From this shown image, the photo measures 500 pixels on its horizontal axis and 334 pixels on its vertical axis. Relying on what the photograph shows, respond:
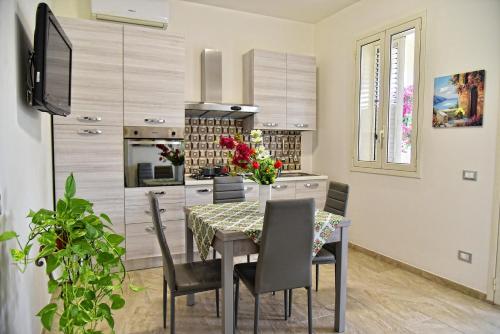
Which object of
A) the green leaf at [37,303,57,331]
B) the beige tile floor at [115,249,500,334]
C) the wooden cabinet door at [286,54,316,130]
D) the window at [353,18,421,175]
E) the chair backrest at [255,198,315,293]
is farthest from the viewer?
the wooden cabinet door at [286,54,316,130]

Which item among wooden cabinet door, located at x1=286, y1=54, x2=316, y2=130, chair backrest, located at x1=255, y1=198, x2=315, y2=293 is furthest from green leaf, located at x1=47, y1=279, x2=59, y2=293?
wooden cabinet door, located at x1=286, y1=54, x2=316, y2=130

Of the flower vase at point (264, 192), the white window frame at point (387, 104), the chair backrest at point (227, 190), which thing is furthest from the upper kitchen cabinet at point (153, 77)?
the white window frame at point (387, 104)

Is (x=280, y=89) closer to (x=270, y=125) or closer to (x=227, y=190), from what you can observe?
(x=270, y=125)

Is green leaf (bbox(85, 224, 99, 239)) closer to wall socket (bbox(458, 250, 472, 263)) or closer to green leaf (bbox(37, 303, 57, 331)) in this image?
green leaf (bbox(37, 303, 57, 331))

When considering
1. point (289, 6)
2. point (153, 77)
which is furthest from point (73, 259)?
point (289, 6)

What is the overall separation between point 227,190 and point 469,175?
7.03 feet

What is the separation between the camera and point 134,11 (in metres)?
3.63

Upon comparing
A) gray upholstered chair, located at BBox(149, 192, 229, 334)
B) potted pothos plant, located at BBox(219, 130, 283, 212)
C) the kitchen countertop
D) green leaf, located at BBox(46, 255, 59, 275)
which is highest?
potted pothos plant, located at BBox(219, 130, 283, 212)

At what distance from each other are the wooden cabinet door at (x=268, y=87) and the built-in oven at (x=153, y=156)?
45.0 inches

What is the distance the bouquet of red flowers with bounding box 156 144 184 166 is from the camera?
3.61 metres

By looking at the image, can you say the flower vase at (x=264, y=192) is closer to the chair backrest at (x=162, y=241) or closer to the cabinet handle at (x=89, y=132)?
the chair backrest at (x=162, y=241)

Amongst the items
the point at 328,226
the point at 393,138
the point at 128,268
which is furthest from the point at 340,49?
the point at 128,268

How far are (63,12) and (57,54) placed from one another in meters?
2.07

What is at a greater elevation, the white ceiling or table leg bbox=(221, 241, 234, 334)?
the white ceiling
